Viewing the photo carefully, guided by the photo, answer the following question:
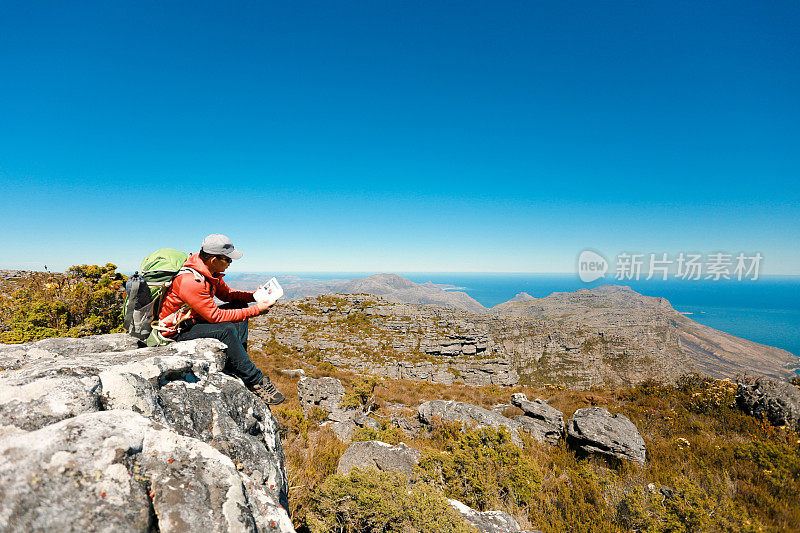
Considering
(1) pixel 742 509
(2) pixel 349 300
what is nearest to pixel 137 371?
(1) pixel 742 509

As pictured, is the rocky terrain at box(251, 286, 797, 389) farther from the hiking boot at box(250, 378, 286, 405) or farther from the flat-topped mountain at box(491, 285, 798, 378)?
the hiking boot at box(250, 378, 286, 405)

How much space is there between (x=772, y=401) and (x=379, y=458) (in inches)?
429

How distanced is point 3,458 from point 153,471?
69cm

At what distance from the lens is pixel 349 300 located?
Answer: 2148 inches

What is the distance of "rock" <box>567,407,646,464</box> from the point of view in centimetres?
702

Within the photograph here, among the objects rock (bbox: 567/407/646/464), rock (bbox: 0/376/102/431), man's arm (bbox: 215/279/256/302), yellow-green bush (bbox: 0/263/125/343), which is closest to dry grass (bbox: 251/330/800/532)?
rock (bbox: 567/407/646/464)

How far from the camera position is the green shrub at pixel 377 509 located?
3.52 metres

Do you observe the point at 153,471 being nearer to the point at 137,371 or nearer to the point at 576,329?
the point at 137,371

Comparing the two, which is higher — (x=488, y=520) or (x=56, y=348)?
(x=56, y=348)

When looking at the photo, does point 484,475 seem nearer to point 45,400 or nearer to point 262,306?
point 262,306

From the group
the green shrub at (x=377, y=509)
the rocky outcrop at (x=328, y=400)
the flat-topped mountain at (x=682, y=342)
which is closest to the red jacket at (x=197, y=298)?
the green shrub at (x=377, y=509)

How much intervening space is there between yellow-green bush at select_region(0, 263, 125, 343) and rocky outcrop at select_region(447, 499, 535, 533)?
31.9 ft

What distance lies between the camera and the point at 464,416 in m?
9.37

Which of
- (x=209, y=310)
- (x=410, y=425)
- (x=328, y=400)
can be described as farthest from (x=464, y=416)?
(x=209, y=310)
